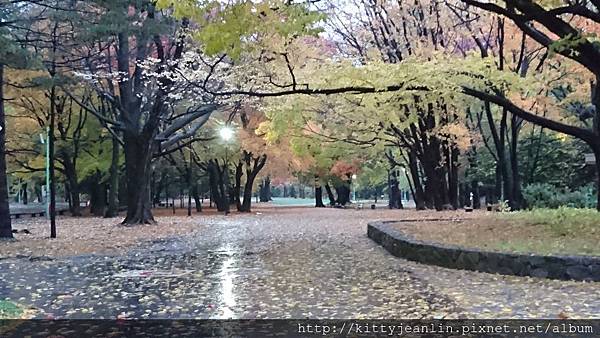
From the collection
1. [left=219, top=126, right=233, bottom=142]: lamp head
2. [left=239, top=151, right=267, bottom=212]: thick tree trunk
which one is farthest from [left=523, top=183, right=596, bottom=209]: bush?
[left=239, top=151, right=267, bottom=212]: thick tree trunk

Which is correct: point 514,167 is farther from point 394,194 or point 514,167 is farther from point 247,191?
point 394,194

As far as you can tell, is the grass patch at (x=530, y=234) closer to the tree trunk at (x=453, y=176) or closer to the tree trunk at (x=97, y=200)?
the tree trunk at (x=453, y=176)

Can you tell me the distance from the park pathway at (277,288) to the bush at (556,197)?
37.5ft

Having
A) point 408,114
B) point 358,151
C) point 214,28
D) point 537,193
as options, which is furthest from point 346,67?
point 358,151

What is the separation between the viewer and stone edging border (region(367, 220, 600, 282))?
796 centimetres

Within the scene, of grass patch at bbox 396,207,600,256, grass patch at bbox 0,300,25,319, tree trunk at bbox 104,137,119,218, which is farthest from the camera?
tree trunk at bbox 104,137,119,218

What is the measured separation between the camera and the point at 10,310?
6.39m

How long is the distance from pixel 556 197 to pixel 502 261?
14.6m

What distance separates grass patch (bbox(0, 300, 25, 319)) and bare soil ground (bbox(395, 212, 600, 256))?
6.50 m

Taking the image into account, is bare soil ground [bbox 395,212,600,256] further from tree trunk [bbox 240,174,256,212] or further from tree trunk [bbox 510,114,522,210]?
tree trunk [bbox 240,174,256,212]

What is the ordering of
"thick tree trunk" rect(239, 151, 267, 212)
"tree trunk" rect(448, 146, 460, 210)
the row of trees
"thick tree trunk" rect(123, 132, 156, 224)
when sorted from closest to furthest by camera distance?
the row of trees
"thick tree trunk" rect(123, 132, 156, 224)
"tree trunk" rect(448, 146, 460, 210)
"thick tree trunk" rect(239, 151, 267, 212)

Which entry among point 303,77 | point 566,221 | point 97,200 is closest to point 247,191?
point 97,200

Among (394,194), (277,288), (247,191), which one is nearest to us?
(277,288)

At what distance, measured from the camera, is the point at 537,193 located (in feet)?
74.7
